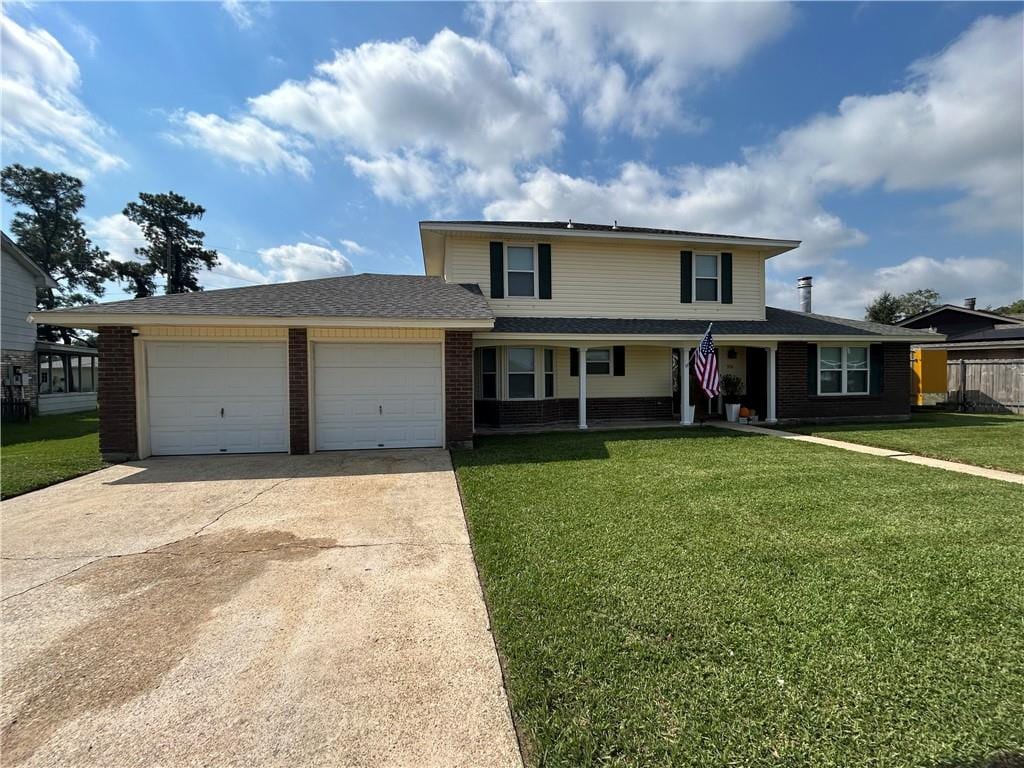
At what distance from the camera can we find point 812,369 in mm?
12695

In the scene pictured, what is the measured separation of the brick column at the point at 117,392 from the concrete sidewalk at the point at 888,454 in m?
12.8

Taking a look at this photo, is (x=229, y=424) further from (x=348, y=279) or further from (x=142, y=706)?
(x=142, y=706)

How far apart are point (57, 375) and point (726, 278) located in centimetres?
2658

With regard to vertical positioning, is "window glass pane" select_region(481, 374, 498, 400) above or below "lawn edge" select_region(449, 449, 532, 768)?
above

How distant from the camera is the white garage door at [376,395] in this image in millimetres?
8969

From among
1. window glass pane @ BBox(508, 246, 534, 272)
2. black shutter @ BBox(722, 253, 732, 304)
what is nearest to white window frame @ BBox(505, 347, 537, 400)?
window glass pane @ BBox(508, 246, 534, 272)

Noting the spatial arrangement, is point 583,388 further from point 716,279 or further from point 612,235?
point 716,279

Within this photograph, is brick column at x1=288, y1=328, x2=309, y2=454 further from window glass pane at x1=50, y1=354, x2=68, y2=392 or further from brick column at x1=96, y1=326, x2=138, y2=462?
window glass pane at x1=50, y1=354, x2=68, y2=392

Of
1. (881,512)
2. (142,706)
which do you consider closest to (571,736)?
(142,706)

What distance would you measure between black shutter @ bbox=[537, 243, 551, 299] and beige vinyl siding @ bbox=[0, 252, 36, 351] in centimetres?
1946

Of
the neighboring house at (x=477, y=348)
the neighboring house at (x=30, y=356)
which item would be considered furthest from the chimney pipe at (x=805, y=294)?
the neighboring house at (x=30, y=356)

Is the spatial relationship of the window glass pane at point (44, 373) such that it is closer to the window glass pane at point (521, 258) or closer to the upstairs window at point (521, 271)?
the upstairs window at point (521, 271)

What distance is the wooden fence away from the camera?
15.1m

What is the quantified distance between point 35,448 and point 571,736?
13.3 metres
